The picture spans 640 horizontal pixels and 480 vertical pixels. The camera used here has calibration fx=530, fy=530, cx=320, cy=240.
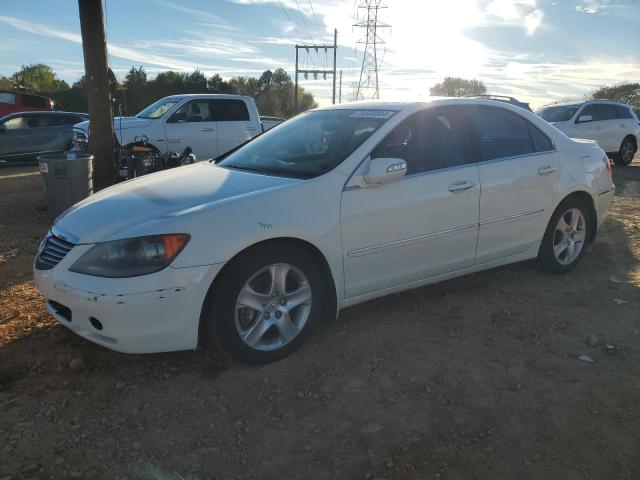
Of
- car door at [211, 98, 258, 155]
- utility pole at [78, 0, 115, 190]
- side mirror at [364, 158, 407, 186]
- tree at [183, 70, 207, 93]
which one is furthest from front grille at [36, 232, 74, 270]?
tree at [183, 70, 207, 93]

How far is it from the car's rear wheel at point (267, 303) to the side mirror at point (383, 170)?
0.67 metres

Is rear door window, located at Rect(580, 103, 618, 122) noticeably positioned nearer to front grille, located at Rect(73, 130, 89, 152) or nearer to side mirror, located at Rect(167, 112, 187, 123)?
side mirror, located at Rect(167, 112, 187, 123)

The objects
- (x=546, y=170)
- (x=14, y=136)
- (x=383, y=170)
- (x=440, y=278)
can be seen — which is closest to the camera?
(x=383, y=170)

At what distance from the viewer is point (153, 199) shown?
11.0 ft

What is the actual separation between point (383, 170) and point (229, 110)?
327 inches

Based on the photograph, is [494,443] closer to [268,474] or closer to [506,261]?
[268,474]

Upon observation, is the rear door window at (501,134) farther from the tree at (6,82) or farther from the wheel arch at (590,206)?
the tree at (6,82)

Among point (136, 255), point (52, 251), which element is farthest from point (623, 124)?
point (52, 251)

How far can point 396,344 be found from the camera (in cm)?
357

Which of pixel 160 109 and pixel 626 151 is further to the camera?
pixel 626 151

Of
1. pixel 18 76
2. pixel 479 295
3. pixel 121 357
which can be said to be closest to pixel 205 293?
pixel 121 357

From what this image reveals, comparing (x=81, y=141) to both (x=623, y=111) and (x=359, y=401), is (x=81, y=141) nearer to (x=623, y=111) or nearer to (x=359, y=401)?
(x=359, y=401)

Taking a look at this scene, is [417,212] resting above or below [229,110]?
below

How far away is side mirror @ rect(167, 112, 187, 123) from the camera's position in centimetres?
1034
